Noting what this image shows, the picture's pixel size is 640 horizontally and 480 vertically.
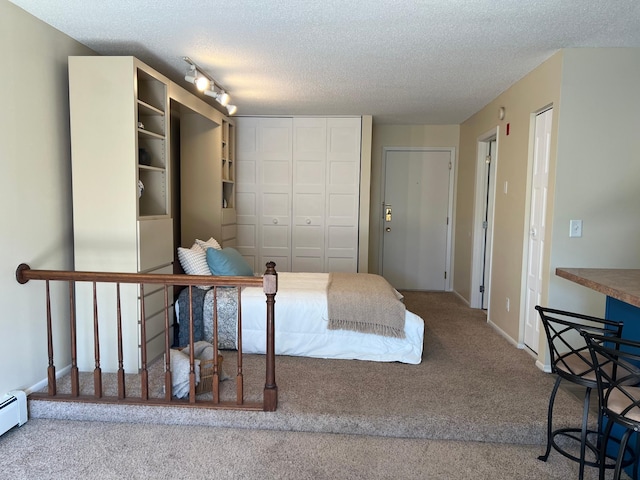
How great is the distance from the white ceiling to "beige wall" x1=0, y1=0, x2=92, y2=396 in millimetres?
217

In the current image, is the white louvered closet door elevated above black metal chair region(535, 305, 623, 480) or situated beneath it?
Answer: elevated above

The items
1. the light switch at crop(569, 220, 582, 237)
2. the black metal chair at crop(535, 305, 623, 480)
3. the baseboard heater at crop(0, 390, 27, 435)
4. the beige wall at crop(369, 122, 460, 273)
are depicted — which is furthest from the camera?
the beige wall at crop(369, 122, 460, 273)

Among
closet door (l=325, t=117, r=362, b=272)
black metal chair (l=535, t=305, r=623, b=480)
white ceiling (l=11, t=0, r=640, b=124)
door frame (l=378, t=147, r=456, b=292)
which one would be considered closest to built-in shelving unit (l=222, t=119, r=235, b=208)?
white ceiling (l=11, t=0, r=640, b=124)

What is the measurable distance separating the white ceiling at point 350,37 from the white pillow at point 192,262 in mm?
1526

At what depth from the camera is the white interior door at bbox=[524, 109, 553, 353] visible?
10.1ft

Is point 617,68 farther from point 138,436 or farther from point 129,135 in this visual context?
point 138,436

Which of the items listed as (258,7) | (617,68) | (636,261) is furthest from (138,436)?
(617,68)

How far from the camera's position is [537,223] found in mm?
3221

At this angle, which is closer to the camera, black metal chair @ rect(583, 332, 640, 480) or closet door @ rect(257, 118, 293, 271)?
black metal chair @ rect(583, 332, 640, 480)

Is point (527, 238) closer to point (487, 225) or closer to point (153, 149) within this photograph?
point (487, 225)

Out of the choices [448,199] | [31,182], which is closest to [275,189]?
[448,199]

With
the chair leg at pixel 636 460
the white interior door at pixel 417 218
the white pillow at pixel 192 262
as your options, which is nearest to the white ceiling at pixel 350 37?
the white pillow at pixel 192 262

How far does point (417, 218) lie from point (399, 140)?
1095 millimetres

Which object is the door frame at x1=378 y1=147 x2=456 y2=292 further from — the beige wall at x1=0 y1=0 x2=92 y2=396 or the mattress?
the beige wall at x1=0 y1=0 x2=92 y2=396
